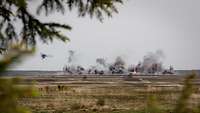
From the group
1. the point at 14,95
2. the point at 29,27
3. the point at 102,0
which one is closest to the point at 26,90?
the point at 14,95

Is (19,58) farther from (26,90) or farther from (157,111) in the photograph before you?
(157,111)

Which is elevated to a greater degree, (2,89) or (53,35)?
(53,35)

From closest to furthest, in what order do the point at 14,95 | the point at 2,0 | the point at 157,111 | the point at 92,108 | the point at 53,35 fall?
the point at 14,95, the point at 157,111, the point at 2,0, the point at 53,35, the point at 92,108

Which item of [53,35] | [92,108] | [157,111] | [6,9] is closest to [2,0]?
[6,9]

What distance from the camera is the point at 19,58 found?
2443mm

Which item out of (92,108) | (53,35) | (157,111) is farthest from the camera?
(92,108)

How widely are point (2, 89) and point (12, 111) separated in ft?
0.52

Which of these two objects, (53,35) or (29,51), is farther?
(53,35)

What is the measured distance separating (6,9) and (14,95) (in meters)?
6.53

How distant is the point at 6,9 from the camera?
8.78 m

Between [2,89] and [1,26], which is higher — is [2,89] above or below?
below

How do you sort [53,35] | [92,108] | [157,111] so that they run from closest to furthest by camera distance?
[157,111] → [53,35] → [92,108]

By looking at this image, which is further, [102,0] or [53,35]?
[53,35]

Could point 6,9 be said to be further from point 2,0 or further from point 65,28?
point 65,28
